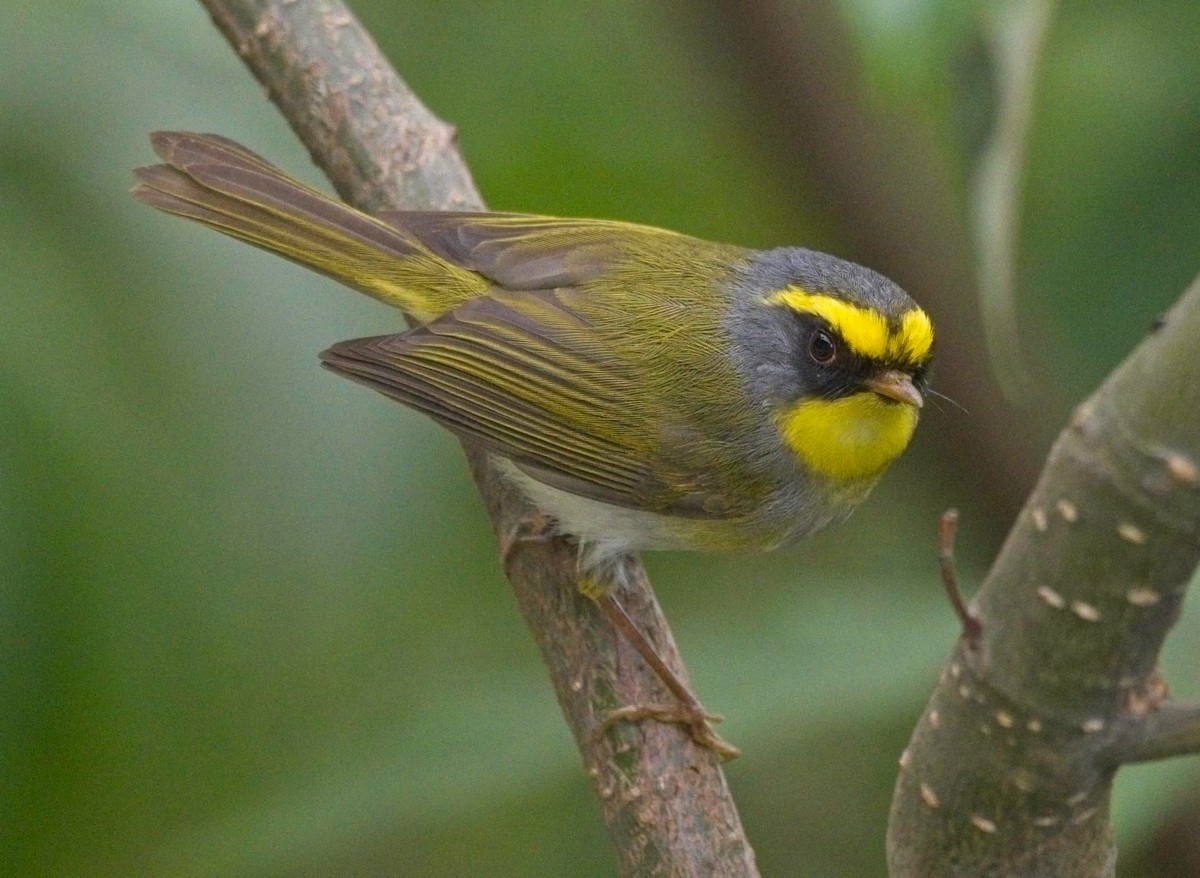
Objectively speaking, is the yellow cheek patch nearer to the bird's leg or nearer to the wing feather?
the wing feather

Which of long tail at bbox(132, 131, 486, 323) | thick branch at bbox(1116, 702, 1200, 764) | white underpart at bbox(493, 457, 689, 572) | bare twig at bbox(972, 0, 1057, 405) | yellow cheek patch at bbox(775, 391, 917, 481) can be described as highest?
long tail at bbox(132, 131, 486, 323)

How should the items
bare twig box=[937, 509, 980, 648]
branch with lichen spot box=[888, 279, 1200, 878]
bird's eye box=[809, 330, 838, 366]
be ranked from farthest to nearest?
1. bird's eye box=[809, 330, 838, 366]
2. bare twig box=[937, 509, 980, 648]
3. branch with lichen spot box=[888, 279, 1200, 878]

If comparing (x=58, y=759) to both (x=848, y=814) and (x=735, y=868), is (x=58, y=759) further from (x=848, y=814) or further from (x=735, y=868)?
(x=848, y=814)

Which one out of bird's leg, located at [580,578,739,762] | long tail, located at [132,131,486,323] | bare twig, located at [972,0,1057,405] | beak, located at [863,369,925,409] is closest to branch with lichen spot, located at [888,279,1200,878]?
bird's leg, located at [580,578,739,762]

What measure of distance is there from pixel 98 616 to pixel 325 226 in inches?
33.9

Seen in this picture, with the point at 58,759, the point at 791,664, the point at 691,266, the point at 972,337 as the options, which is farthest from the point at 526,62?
the point at 58,759

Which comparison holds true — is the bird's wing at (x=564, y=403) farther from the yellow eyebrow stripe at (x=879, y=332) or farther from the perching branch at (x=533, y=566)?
the yellow eyebrow stripe at (x=879, y=332)

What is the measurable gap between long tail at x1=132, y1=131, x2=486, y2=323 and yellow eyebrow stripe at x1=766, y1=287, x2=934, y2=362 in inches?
30.9

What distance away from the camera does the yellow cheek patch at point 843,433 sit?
2.88 m

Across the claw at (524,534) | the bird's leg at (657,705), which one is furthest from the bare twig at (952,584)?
the claw at (524,534)

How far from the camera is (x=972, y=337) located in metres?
3.38

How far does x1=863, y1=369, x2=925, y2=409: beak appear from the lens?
268 centimetres

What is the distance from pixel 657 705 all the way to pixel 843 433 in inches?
27.9

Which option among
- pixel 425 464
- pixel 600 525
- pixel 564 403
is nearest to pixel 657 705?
pixel 600 525
